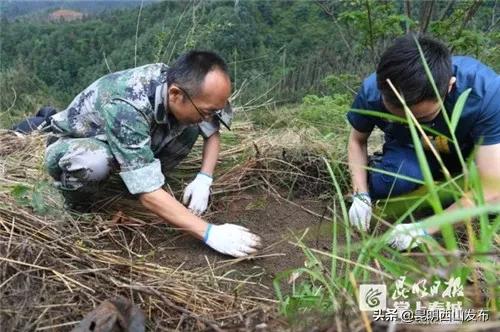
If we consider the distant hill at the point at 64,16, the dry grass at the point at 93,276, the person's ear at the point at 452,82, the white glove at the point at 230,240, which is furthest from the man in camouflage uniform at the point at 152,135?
the distant hill at the point at 64,16

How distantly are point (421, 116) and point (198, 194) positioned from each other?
0.94 m

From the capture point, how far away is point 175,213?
76.9 inches

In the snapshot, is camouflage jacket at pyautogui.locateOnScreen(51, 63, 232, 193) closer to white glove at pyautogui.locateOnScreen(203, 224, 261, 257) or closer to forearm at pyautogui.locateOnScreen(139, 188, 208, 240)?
forearm at pyautogui.locateOnScreen(139, 188, 208, 240)

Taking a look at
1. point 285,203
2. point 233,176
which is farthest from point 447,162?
point 233,176

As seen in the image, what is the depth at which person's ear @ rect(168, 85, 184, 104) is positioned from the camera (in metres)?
2.02

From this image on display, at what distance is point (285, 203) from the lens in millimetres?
2424

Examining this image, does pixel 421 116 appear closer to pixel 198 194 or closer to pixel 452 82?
pixel 452 82

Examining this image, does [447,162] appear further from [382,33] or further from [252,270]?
[382,33]

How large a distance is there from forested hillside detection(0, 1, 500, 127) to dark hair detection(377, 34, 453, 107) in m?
1.69

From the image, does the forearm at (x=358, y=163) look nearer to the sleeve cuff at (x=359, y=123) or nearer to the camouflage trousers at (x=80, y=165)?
the sleeve cuff at (x=359, y=123)

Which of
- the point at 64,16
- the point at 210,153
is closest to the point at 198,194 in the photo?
the point at 210,153

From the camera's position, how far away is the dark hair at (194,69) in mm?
1979

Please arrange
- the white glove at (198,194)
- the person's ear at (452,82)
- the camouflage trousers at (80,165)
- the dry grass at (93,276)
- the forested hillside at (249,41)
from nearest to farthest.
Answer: the dry grass at (93,276) < the person's ear at (452,82) < the camouflage trousers at (80,165) < the white glove at (198,194) < the forested hillside at (249,41)

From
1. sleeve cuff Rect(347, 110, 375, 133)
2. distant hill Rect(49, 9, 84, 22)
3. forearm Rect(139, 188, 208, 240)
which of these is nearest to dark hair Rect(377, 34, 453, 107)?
sleeve cuff Rect(347, 110, 375, 133)
